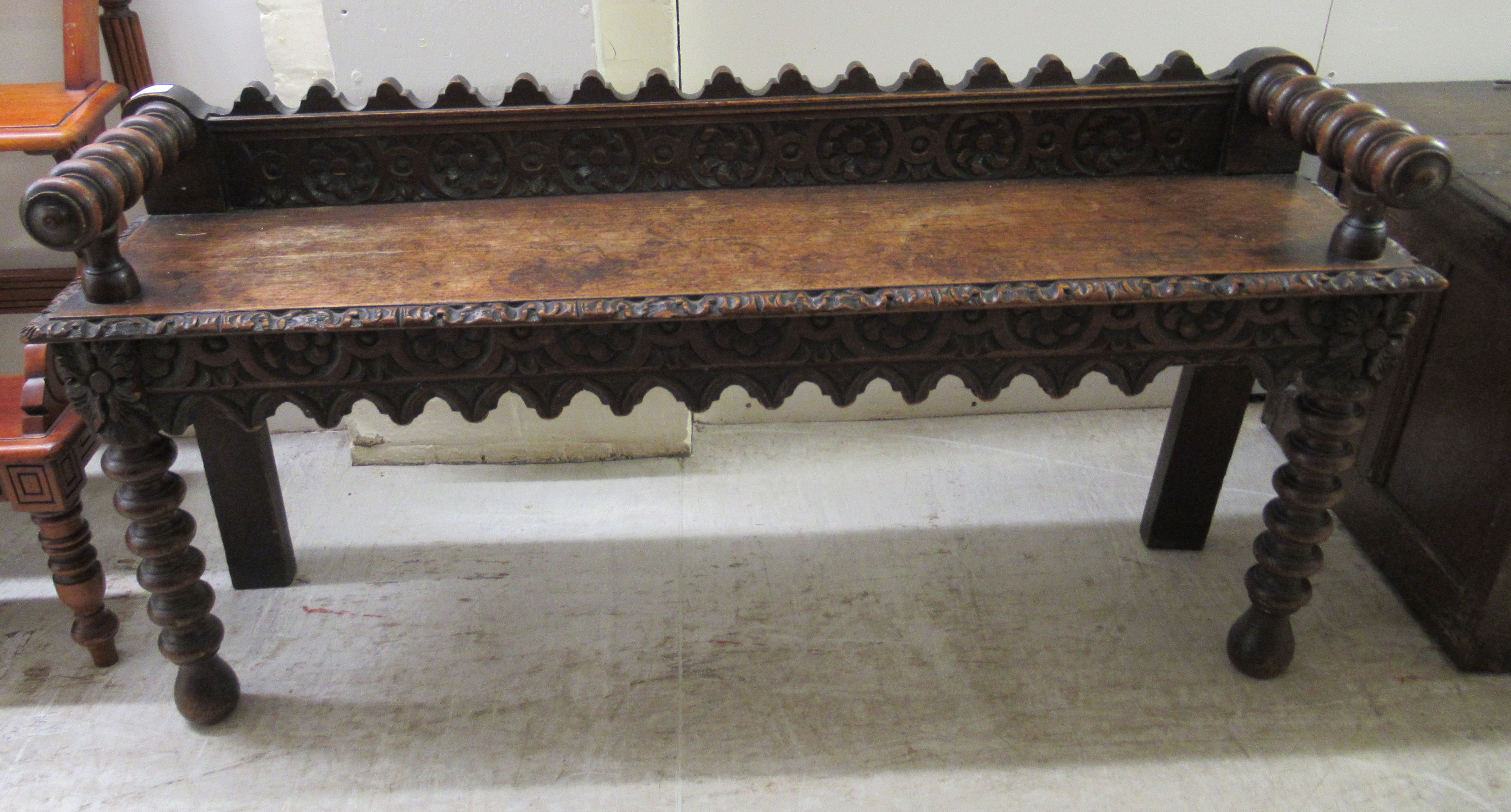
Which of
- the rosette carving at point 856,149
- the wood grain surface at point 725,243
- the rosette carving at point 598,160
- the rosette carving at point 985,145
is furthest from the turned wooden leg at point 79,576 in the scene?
the rosette carving at point 985,145

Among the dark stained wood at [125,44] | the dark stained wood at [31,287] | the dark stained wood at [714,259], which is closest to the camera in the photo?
the dark stained wood at [714,259]

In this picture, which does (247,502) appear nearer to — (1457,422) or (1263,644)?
(1263,644)

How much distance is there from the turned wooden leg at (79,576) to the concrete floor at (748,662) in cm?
9

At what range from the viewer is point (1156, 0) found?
108 inches

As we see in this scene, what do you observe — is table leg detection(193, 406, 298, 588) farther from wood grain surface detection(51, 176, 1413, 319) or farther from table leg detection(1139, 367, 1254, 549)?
table leg detection(1139, 367, 1254, 549)

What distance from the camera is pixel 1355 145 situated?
1.79 m

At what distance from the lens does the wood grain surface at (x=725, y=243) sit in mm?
1819

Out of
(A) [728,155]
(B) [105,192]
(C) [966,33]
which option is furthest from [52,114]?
(C) [966,33]

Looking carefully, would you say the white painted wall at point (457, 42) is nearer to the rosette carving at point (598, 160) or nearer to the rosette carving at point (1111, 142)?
the rosette carving at point (598, 160)

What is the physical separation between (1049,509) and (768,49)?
1.36 metres

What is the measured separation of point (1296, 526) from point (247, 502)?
218 cm

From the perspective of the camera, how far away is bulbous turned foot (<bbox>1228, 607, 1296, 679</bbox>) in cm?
222

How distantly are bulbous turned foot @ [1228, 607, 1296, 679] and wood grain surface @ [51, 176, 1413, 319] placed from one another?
30.4 inches

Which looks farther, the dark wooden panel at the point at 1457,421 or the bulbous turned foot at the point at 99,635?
the bulbous turned foot at the point at 99,635
